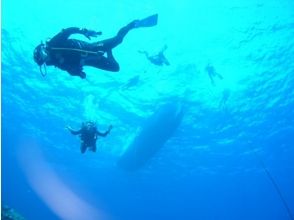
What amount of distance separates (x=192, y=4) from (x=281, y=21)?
472 centimetres

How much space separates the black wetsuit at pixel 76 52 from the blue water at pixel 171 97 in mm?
8253

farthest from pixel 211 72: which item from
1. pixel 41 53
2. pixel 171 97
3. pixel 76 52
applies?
pixel 41 53

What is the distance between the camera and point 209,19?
51.8ft

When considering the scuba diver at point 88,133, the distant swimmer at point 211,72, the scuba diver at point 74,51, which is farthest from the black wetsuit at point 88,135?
the distant swimmer at point 211,72

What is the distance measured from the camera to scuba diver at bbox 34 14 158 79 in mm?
6352

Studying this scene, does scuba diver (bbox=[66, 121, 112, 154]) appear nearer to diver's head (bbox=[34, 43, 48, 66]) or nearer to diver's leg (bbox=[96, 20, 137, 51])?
diver's leg (bbox=[96, 20, 137, 51])

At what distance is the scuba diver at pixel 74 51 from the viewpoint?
635 cm

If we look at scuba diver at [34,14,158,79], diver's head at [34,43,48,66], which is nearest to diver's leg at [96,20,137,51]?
scuba diver at [34,14,158,79]

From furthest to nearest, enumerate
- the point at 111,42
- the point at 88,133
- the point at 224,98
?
1. the point at 224,98
2. the point at 88,133
3. the point at 111,42

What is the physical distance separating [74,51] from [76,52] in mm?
49

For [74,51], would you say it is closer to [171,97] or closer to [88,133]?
[88,133]

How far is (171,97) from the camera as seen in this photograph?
2342 cm

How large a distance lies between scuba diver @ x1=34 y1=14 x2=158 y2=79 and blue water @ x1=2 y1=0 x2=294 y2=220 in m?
8.20

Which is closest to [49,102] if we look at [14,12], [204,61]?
[14,12]
